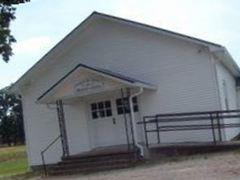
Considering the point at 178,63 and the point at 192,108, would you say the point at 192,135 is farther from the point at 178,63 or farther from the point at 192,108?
the point at 178,63

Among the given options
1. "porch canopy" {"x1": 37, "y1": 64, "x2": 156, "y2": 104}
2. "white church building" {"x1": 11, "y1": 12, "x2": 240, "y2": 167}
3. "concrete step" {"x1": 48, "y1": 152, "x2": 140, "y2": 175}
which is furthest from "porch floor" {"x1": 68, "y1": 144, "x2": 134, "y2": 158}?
"porch canopy" {"x1": 37, "y1": 64, "x2": 156, "y2": 104}

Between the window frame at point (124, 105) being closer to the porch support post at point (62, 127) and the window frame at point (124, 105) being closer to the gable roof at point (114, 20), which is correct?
the porch support post at point (62, 127)

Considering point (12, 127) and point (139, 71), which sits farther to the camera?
point (12, 127)

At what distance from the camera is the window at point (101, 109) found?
88.0ft

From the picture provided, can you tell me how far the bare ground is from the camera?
1624cm

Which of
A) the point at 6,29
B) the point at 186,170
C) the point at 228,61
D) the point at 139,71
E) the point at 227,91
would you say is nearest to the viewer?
the point at 186,170

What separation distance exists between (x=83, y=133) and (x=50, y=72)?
3184 millimetres

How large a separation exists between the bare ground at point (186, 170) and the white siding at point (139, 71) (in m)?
3.97

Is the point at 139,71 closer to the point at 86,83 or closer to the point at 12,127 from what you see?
the point at 86,83

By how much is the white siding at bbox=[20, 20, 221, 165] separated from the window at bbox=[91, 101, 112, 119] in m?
0.86

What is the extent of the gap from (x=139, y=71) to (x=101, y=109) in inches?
98.1

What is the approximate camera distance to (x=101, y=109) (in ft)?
88.7


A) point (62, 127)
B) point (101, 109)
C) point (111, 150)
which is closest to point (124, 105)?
point (111, 150)

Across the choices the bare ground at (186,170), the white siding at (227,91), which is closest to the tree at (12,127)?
the white siding at (227,91)
